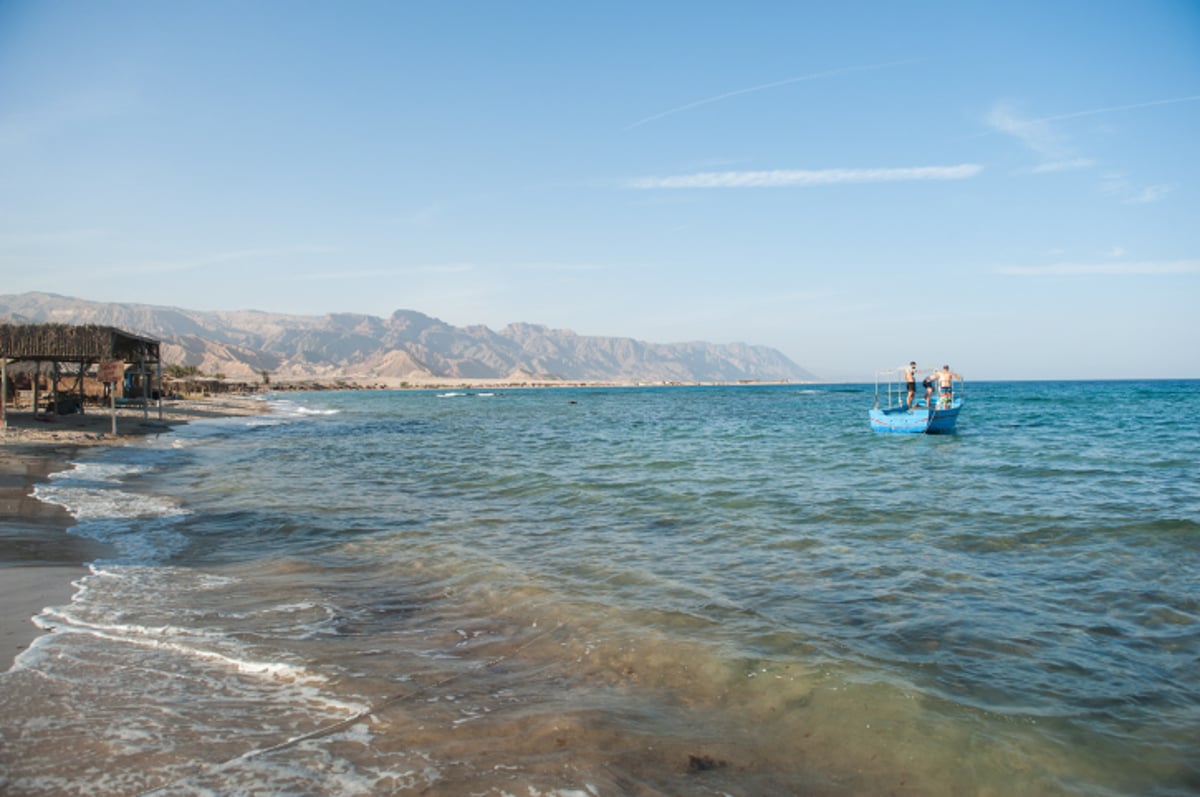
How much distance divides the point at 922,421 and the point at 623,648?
24.4 m

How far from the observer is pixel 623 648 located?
5836 millimetres

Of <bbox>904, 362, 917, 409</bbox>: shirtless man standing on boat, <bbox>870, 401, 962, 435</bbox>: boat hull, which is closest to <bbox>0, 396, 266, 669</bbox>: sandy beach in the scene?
<bbox>870, 401, 962, 435</bbox>: boat hull

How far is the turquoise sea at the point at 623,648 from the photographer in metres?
3.89

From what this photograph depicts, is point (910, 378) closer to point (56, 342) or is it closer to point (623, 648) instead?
point (623, 648)

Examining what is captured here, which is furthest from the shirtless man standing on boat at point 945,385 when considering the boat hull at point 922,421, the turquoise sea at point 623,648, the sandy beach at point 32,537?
the sandy beach at point 32,537

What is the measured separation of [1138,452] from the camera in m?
19.2

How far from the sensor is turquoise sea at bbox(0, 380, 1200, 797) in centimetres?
389

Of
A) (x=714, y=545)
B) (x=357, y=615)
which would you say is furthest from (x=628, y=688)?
(x=714, y=545)

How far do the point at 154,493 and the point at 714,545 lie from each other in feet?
36.7

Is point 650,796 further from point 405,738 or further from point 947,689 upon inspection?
point 947,689

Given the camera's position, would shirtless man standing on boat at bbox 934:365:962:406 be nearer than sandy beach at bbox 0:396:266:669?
No

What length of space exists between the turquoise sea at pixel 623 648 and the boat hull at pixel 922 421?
13.6 metres

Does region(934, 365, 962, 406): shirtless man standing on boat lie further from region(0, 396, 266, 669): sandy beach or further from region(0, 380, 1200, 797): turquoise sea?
region(0, 396, 266, 669): sandy beach

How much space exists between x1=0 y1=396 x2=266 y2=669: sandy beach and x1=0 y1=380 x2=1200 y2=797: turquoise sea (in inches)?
10.3
